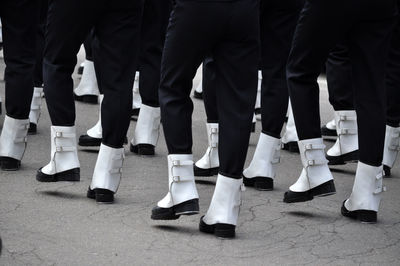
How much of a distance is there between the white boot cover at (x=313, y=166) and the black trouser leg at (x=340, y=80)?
1.16 metres

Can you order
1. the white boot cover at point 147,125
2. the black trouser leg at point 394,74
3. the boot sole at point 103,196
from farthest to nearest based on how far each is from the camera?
the white boot cover at point 147,125 → the black trouser leg at point 394,74 → the boot sole at point 103,196

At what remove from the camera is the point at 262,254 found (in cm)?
486

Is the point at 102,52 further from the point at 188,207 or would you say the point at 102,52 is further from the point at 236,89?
the point at 188,207

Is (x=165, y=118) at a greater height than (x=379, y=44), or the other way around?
(x=379, y=44)

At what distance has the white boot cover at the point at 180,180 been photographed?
514cm

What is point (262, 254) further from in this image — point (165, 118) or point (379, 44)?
point (379, 44)

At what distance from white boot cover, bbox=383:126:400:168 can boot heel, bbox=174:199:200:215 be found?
6.55ft

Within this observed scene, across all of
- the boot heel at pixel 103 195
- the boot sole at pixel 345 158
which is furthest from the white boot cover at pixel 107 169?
the boot sole at pixel 345 158

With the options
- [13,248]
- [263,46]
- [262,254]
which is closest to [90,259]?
[13,248]

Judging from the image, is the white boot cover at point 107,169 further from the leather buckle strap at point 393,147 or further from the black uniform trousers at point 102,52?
the leather buckle strap at point 393,147

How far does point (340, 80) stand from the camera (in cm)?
685

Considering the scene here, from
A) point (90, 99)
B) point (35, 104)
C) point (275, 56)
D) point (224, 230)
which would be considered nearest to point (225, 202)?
point (224, 230)

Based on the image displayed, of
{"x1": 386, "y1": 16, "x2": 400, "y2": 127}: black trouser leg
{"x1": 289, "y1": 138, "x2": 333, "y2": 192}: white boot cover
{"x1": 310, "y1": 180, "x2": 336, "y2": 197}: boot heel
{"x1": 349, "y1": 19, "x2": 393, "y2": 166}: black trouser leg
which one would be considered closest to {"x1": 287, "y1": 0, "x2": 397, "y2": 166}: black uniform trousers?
{"x1": 349, "y1": 19, "x2": 393, "y2": 166}: black trouser leg

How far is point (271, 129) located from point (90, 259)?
194cm
